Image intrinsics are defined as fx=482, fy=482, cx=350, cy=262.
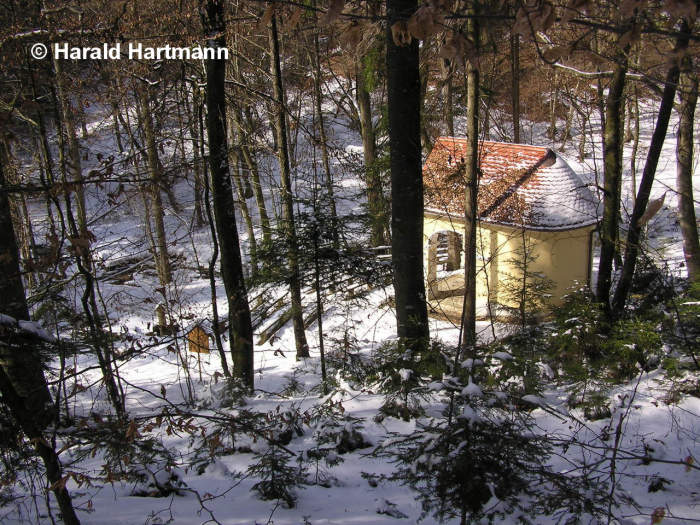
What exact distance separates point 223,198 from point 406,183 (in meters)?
3.31

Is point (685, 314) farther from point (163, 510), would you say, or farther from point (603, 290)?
point (163, 510)

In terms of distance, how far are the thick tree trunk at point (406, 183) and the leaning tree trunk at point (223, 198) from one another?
2.74 meters

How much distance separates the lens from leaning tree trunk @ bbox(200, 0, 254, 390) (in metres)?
7.07

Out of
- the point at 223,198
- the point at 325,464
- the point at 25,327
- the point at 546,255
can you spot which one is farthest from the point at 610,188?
the point at 25,327

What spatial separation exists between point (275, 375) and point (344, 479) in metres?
7.10

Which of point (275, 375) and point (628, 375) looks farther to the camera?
point (275, 375)

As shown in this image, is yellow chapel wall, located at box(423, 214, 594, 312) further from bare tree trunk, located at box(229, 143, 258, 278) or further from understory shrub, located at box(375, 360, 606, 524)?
understory shrub, located at box(375, 360, 606, 524)

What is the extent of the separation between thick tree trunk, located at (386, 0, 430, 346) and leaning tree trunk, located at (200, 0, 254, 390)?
2.74 metres

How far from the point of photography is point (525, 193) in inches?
470

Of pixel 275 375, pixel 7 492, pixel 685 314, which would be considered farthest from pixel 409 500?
pixel 275 375

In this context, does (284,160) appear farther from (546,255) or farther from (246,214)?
(546,255)

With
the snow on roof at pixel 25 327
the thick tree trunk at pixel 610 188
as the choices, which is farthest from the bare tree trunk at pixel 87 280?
the thick tree trunk at pixel 610 188

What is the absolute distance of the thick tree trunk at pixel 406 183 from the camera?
4.84m

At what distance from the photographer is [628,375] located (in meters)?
5.99
